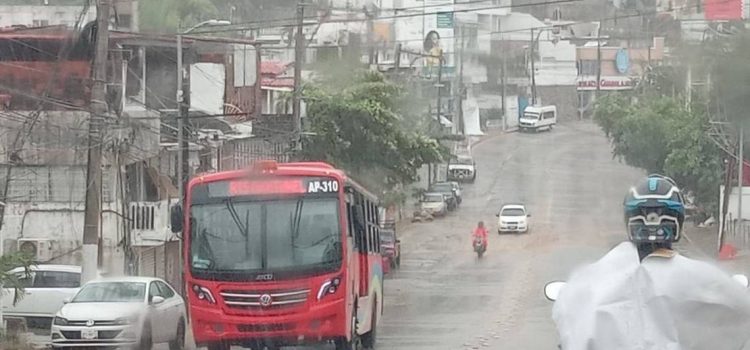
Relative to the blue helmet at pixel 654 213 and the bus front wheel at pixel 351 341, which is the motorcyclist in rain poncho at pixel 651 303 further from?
the bus front wheel at pixel 351 341

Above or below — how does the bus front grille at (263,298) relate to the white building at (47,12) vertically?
below

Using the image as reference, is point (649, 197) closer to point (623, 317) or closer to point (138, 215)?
point (623, 317)

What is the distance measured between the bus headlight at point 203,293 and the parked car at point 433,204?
4339 cm

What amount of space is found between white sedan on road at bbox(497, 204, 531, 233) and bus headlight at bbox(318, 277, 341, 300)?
38.9m

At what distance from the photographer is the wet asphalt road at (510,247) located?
24828mm

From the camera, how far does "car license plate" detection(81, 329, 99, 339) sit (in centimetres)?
2117

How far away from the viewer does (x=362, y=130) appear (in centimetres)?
4928

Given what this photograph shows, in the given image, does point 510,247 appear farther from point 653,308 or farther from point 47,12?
point 653,308

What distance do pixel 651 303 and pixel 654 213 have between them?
36cm

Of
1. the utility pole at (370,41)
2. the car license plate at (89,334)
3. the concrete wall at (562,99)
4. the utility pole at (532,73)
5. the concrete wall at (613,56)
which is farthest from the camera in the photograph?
the concrete wall at (562,99)

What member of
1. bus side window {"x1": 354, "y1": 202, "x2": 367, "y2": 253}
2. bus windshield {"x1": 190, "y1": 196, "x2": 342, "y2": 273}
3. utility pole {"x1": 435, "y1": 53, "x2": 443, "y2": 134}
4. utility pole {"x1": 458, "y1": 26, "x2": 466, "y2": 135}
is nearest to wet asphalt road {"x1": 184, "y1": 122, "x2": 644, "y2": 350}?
bus side window {"x1": 354, "y1": 202, "x2": 367, "y2": 253}

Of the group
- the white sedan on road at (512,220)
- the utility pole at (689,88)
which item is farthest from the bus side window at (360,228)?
the white sedan on road at (512,220)

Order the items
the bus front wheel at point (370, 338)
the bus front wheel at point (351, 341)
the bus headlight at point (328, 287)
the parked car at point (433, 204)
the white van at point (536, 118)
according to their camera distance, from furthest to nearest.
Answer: the white van at point (536, 118)
the parked car at point (433, 204)
the bus front wheel at point (370, 338)
the bus front wheel at point (351, 341)
the bus headlight at point (328, 287)

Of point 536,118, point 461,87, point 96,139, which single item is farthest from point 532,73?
point 96,139
